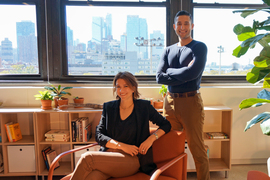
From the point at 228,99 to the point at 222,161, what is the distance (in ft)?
2.80

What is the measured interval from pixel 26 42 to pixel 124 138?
230cm

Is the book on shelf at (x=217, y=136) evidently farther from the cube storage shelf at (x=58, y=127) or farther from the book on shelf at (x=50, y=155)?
the book on shelf at (x=50, y=155)

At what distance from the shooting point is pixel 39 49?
3.07m

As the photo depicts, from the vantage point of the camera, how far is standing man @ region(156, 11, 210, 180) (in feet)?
6.72

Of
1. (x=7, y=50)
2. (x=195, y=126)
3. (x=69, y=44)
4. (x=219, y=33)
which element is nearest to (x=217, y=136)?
(x=195, y=126)

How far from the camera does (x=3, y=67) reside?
312 cm

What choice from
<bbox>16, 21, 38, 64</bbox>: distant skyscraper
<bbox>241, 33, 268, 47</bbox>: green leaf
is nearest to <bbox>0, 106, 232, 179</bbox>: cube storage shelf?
<bbox>16, 21, 38, 64</bbox>: distant skyscraper

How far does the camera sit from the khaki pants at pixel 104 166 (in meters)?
1.52

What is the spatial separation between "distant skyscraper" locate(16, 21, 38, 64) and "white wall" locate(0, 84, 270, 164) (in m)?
0.48

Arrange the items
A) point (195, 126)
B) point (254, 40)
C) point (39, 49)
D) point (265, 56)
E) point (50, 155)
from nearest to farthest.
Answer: point (254, 40)
point (265, 56)
point (195, 126)
point (50, 155)
point (39, 49)

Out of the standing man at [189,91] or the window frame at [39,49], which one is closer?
the standing man at [189,91]

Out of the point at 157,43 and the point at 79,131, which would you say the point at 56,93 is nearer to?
the point at 79,131

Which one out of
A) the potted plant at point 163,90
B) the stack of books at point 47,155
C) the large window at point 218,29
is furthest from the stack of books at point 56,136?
the large window at point 218,29

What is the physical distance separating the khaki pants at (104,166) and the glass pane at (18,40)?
2.11 m
